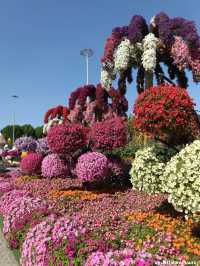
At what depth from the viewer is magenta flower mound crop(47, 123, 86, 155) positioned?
12.6 metres

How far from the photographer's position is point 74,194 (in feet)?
36.2

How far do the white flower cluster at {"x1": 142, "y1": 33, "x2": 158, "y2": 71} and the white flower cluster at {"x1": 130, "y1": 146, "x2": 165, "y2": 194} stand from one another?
3640 mm

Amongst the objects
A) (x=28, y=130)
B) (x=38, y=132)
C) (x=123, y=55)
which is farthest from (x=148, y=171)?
(x=28, y=130)

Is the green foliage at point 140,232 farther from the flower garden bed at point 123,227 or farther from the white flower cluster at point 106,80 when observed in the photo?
the white flower cluster at point 106,80

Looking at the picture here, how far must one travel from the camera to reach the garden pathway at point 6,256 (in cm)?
694

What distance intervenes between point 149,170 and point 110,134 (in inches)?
Answer: 123

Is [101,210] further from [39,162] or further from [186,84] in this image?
[39,162]

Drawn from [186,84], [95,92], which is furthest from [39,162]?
[186,84]

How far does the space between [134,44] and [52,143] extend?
3.93 m

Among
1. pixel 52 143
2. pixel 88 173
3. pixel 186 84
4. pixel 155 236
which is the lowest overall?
pixel 155 236

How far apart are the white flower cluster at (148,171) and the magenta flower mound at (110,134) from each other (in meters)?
2.60

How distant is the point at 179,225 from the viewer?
7.50m

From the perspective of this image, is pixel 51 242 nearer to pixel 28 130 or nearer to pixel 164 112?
pixel 164 112

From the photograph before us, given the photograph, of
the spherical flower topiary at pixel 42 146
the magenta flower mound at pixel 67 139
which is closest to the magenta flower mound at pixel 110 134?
the magenta flower mound at pixel 67 139
